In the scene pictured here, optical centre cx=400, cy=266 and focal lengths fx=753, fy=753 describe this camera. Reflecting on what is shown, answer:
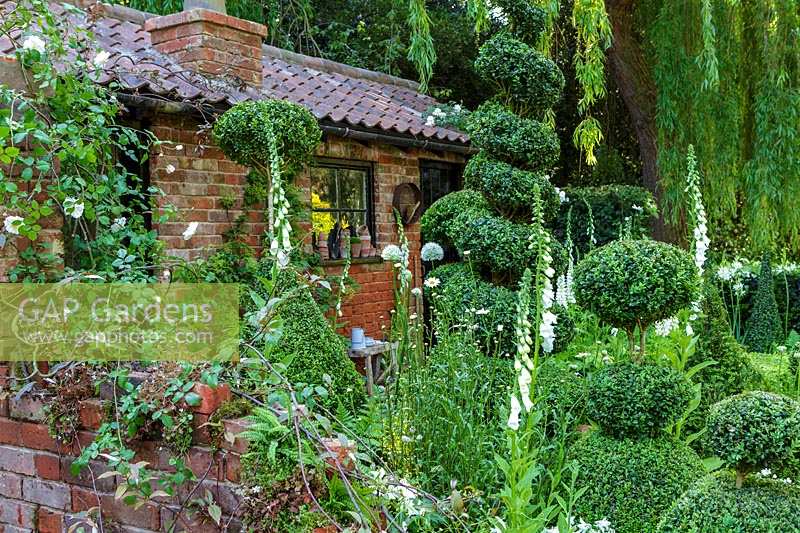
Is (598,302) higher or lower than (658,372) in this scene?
higher

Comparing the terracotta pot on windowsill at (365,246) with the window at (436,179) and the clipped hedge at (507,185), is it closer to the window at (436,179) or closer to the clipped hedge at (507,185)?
the window at (436,179)

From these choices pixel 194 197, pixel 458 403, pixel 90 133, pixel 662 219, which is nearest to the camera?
pixel 90 133

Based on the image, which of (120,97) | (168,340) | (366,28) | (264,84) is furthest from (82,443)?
(366,28)

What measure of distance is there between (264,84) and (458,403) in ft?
15.7

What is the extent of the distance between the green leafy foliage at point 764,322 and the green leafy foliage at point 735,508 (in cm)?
505

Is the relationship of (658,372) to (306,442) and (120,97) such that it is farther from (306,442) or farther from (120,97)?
(120,97)

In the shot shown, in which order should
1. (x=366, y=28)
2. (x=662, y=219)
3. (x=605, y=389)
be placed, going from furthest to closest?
1. (x=366, y=28)
2. (x=662, y=219)
3. (x=605, y=389)

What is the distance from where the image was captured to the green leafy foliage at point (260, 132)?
4.82 metres

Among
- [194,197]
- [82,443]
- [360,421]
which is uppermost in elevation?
[194,197]

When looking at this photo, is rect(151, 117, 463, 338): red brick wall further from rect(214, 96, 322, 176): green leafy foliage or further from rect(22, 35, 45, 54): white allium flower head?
rect(22, 35, 45, 54): white allium flower head

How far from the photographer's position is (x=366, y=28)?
42.9 feet

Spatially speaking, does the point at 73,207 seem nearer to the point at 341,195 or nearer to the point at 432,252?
the point at 432,252

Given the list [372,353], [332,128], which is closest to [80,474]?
[372,353]

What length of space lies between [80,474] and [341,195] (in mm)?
5207
